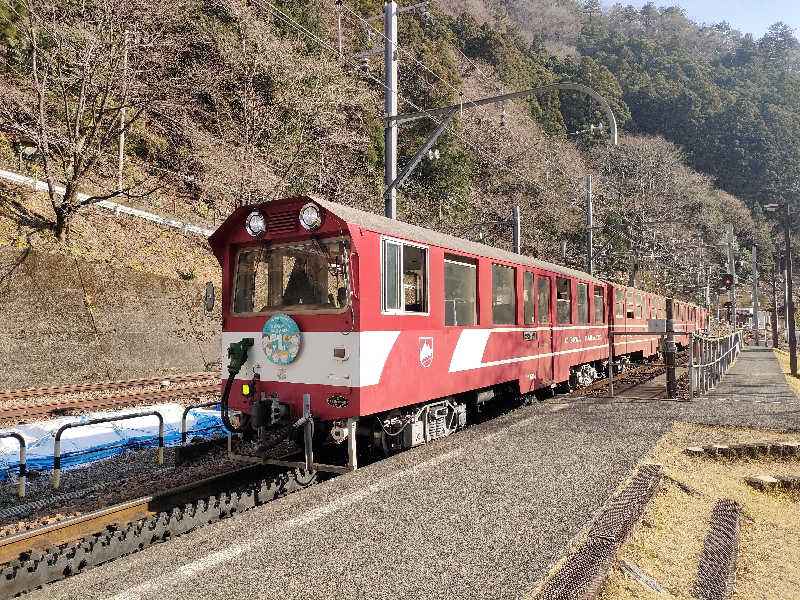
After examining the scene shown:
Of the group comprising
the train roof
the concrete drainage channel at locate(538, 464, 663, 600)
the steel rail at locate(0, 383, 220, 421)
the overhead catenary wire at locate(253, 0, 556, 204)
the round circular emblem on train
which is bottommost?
the concrete drainage channel at locate(538, 464, 663, 600)

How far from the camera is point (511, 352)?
9453 mm

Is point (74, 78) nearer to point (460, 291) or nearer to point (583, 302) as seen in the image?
A: point (460, 291)

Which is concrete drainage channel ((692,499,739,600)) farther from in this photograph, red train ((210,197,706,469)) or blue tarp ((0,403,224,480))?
blue tarp ((0,403,224,480))

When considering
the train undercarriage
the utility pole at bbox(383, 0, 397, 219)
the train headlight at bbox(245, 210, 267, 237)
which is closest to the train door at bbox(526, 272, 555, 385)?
the train undercarriage

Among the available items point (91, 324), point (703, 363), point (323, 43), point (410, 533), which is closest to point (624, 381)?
point (703, 363)

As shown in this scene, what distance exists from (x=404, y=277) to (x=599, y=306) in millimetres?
9836

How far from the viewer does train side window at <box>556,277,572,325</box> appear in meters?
11.8

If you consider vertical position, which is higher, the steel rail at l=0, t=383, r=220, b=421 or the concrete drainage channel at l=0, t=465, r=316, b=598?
the steel rail at l=0, t=383, r=220, b=421

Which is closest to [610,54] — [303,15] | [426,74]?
[426,74]

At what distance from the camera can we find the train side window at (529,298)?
395 inches

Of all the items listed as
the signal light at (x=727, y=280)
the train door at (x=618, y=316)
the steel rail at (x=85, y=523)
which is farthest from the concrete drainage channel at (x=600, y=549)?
the signal light at (x=727, y=280)

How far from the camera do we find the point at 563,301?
476 inches

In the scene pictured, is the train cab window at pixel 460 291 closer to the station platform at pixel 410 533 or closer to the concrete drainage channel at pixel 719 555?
the station platform at pixel 410 533

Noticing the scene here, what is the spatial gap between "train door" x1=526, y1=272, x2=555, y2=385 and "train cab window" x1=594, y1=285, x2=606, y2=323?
380 centimetres
